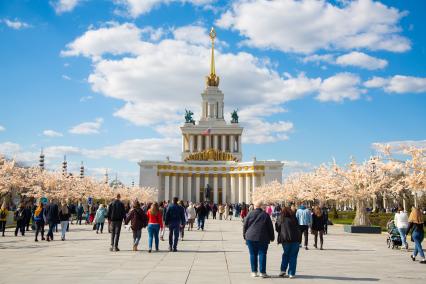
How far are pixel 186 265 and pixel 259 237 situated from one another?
3162mm

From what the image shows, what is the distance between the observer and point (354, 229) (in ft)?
106

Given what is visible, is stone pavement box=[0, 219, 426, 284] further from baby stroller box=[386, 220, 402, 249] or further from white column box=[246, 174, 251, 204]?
white column box=[246, 174, 251, 204]

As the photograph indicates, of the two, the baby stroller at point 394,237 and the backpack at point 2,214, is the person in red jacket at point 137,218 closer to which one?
the baby stroller at point 394,237

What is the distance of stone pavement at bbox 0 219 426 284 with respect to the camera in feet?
38.2

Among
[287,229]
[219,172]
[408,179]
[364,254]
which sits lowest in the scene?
[364,254]

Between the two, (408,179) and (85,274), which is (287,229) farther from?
(408,179)

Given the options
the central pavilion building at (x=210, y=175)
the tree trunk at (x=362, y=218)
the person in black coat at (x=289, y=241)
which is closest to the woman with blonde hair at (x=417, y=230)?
the person in black coat at (x=289, y=241)

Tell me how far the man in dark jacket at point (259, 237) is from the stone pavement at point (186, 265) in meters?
0.40

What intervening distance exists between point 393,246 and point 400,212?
260 centimetres

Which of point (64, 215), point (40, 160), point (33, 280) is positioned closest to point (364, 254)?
point (33, 280)

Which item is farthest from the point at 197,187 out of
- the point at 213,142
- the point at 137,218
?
the point at 137,218

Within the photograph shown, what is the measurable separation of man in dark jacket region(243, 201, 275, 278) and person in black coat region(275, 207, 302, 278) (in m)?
0.43

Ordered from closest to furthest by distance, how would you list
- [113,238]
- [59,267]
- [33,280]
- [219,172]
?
[33,280], [59,267], [113,238], [219,172]

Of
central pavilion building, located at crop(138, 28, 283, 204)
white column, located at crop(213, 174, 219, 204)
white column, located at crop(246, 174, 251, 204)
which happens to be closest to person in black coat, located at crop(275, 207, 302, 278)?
central pavilion building, located at crop(138, 28, 283, 204)
